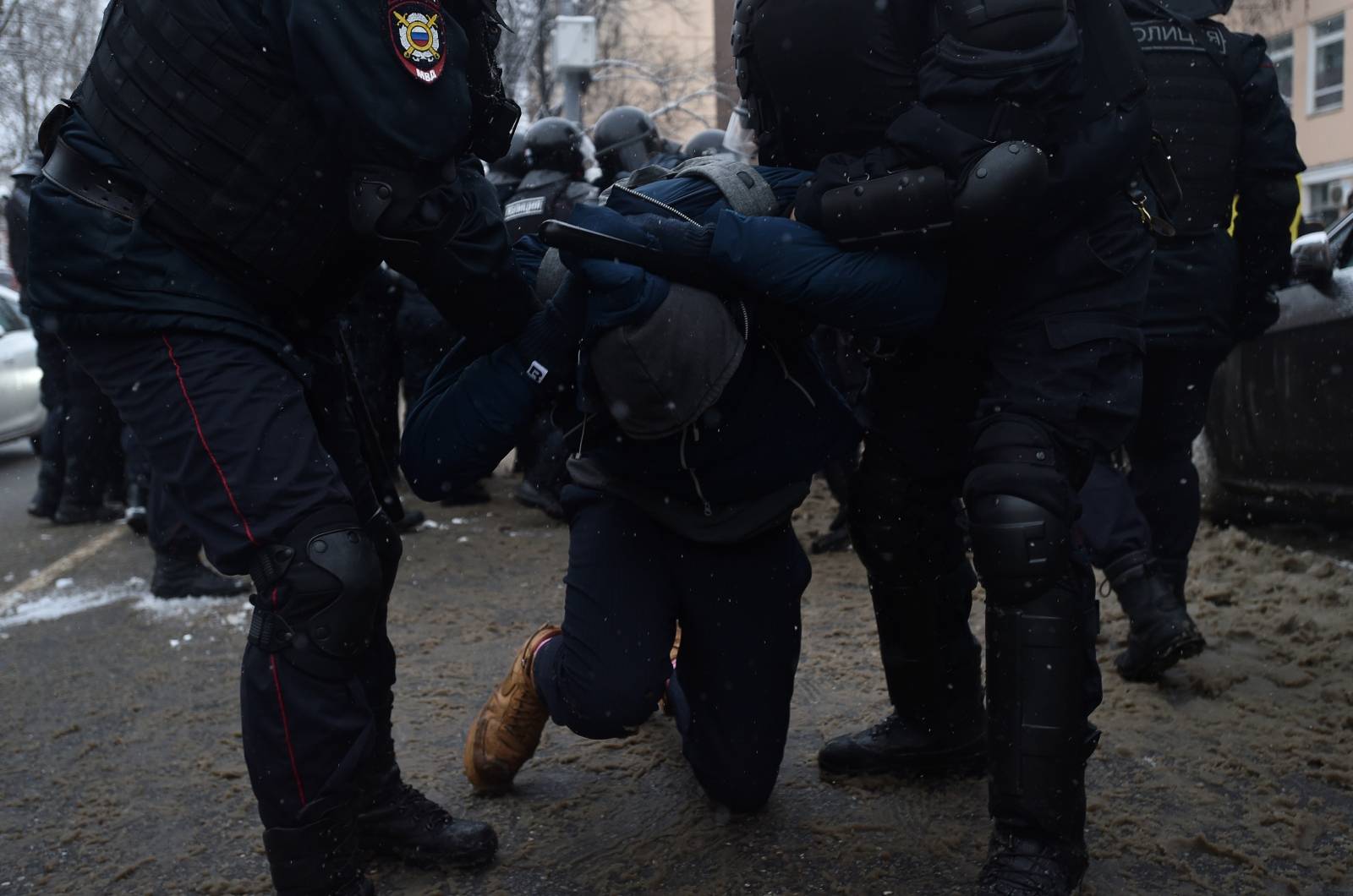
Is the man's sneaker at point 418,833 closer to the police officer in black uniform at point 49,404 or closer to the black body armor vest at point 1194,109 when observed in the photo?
the black body armor vest at point 1194,109

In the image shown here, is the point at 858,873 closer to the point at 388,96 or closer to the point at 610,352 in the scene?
the point at 610,352

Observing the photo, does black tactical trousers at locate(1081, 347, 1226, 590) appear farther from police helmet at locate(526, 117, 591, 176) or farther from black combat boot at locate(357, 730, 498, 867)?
police helmet at locate(526, 117, 591, 176)

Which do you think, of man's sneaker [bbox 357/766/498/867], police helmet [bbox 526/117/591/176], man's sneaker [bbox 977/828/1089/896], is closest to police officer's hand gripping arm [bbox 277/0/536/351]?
man's sneaker [bbox 357/766/498/867]

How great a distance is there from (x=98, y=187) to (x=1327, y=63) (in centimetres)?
2772

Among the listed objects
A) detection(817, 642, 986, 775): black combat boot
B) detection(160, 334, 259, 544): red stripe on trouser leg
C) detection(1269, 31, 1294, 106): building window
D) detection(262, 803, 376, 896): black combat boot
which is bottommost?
detection(817, 642, 986, 775): black combat boot

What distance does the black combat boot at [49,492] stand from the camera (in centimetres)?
736

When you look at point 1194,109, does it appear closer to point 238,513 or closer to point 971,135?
point 971,135

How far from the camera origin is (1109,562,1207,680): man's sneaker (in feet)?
11.2

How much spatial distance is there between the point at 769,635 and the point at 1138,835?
2.86ft

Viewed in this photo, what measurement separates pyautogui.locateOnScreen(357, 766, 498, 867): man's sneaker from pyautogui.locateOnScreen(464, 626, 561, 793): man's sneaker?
23 cm

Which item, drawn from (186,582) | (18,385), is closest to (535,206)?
(186,582)

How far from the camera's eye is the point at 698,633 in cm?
275

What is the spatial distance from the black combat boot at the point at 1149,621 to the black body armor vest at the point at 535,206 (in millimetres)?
2651

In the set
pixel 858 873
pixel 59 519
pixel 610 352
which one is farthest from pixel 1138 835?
pixel 59 519
